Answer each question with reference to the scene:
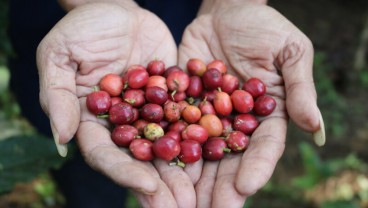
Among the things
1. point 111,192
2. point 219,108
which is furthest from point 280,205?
point 219,108

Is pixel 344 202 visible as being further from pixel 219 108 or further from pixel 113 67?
pixel 113 67

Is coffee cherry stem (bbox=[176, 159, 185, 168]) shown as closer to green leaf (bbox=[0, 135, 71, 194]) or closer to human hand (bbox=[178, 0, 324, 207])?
human hand (bbox=[178, 0, 324, 207])

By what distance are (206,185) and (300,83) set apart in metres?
0.83

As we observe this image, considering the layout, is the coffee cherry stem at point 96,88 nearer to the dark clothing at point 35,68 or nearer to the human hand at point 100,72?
the human hand at point 100,72

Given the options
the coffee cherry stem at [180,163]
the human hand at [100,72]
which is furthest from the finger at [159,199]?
the coffee cherry stem at [180,163]

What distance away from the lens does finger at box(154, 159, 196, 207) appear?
2373 mm

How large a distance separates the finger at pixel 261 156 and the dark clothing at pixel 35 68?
1424 mm

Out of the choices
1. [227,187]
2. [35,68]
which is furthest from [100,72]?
[227,187]

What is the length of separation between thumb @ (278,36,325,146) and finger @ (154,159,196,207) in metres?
0.71

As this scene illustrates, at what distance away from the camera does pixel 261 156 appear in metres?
2.50

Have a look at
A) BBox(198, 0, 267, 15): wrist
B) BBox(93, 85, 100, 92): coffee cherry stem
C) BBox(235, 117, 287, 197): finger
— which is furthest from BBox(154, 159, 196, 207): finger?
BBox(198, 0, 267, 15): wrist

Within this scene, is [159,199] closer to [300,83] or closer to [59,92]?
[59,92]

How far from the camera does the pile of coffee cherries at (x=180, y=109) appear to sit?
273cm

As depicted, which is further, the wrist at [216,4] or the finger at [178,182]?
the wrist at [216,4]
